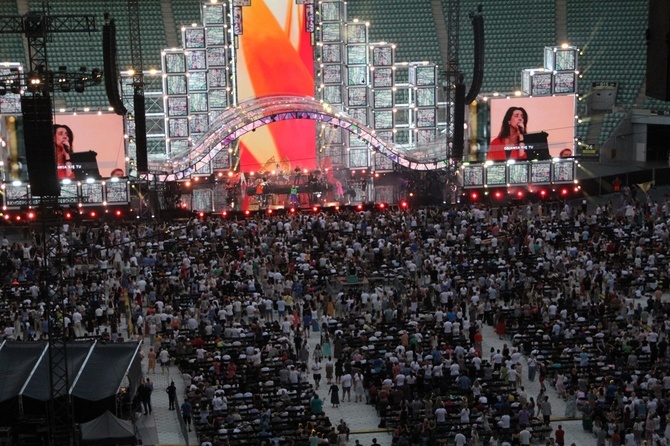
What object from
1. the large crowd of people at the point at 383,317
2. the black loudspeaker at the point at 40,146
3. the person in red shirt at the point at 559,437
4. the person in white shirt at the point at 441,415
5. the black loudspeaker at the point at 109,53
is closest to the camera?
the black loudspeaker at the point at 40,146

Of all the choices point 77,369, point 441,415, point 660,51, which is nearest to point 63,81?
point 77,369

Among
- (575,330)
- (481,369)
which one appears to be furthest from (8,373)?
(575,330)

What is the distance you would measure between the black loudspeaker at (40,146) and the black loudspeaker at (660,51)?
1672cm

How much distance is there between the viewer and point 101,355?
3256 cm

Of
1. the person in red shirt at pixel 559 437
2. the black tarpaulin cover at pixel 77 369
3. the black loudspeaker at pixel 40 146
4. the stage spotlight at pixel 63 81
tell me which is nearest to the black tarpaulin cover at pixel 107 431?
the black tarpaulin cover at pixel 77 369

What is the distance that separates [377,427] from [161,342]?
24.6 feet

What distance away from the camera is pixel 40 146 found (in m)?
29.7

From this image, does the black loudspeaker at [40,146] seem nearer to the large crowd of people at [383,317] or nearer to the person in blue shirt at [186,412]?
the large crowd of people at [383,317]

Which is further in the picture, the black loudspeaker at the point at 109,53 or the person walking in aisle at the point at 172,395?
the black loudspeaker at the point at 109,53

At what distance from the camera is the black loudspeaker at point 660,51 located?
46.1ft

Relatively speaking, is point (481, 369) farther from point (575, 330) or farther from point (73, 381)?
point (73, 381)

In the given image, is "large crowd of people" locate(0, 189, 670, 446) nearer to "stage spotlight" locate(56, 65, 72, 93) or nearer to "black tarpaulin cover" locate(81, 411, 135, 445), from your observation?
"black tarpaulin cover" locate(81, 411, 135, 445)

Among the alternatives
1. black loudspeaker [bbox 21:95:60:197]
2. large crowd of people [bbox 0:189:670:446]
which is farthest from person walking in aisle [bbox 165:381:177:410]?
black loudspeaker [bbox 21:95:60:197]

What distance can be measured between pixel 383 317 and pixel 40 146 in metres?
13.0
